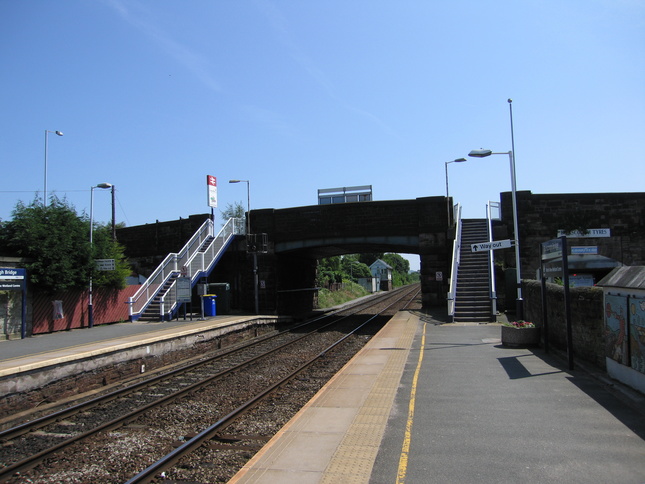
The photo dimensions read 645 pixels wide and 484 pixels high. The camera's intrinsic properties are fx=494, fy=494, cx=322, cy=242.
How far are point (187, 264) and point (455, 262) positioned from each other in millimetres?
13189

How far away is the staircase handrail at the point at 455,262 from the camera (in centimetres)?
1997

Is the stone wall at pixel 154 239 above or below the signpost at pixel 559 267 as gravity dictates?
above

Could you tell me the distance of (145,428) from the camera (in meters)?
7.95

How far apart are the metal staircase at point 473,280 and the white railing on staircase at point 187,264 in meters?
13.0

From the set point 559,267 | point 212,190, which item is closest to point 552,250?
point 559,267

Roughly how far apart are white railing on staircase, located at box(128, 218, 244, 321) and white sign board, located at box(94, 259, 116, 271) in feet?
8.29

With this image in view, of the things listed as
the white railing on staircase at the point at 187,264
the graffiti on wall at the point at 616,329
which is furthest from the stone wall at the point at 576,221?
the graffiti on wall at the point at 616,329

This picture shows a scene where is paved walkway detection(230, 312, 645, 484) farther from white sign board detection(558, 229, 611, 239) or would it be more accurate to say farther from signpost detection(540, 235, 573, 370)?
white sign board detection(558, 229, 611, 239)

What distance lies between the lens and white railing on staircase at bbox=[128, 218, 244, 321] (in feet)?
76.6

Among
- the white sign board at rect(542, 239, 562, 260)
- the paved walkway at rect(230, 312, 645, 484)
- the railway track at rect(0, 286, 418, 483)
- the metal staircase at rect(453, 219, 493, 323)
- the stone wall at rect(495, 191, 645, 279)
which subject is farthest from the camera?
the stone wall at rect(495, 191, 645, 279)

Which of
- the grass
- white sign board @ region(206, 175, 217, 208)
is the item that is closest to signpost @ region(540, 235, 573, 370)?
white sign board @ region(206, 175, 217, 208)

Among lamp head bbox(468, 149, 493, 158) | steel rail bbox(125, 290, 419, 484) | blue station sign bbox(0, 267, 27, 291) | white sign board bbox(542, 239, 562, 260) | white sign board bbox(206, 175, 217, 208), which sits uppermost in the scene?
white sign board bbox(206, 175, 217, 208)

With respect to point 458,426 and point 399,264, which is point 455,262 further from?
point 399,264

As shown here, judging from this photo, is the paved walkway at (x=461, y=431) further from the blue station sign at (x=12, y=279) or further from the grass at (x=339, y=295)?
the grass at (x=339, y=295)
